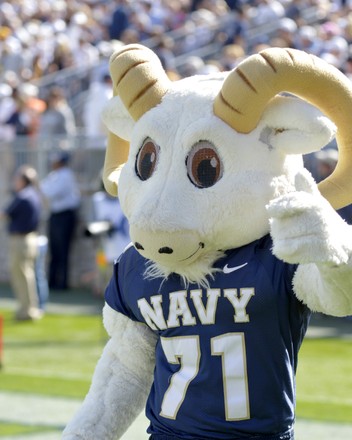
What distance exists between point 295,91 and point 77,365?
7.04 m

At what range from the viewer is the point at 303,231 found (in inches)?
119

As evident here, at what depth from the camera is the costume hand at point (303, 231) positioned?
301cm

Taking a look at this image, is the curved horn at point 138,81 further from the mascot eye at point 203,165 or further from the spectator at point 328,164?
the spectator at point 328,164

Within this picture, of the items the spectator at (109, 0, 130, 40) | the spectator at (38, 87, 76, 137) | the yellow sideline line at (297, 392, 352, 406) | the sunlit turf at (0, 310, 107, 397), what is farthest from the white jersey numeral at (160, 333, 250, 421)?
the spectator at (109, 0, 130, 40)

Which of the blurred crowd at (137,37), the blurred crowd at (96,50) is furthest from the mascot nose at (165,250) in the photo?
the blurred crowd at (137,37)

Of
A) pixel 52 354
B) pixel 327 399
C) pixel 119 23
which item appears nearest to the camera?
pixel 327 399

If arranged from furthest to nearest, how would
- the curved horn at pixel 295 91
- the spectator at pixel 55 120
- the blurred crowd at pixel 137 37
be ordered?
the blurred crowd at pixel 137 37
the spectator at pixel 55 120
the curved horn at pixel 295 91

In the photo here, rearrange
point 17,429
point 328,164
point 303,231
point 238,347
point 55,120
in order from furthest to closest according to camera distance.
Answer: point 55,120, point 328,164, point 17,429, point 238,347, point 303,231

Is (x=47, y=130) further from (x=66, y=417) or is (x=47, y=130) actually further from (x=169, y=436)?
(x=169, y=436)

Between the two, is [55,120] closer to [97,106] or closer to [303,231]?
[97,106]

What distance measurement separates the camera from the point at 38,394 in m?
8.96

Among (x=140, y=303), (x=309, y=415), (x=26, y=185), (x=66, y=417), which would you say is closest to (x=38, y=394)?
(x=66, y=417)

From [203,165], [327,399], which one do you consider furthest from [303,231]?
[327,399]

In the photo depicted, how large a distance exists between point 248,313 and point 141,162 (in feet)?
2.00
